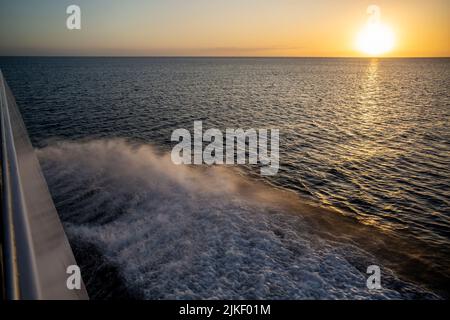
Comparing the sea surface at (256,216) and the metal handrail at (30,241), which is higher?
the metal handrail at (30,241)

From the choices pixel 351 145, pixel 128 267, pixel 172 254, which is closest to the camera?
pixel 128 267

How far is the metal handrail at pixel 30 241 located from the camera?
245cm

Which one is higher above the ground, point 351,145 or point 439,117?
point 439,117

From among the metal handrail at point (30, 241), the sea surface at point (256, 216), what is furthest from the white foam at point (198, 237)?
the metal handrail at point (30, 241)

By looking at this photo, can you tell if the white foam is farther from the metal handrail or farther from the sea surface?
the metal handrail

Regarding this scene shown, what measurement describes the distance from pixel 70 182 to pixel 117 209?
14.5 ft

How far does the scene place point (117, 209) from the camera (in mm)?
12625

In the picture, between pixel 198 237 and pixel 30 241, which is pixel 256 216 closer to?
pixel 198 237

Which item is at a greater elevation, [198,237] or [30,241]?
[30,241]

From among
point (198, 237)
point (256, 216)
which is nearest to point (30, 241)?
point (198, 237)

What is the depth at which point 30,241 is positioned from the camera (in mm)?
2781

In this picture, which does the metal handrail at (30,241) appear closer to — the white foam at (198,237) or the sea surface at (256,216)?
the sea surface at (256,216)
